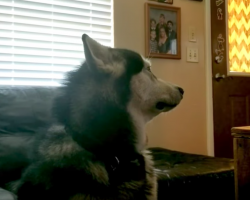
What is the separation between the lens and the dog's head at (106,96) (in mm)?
1190

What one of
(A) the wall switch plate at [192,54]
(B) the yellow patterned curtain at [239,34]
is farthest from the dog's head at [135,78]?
(B) the yellow patterned curtain at [239,34]

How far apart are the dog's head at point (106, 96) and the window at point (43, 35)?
0.89 metres

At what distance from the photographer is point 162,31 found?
2799 mm

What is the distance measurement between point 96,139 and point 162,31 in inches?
71.2

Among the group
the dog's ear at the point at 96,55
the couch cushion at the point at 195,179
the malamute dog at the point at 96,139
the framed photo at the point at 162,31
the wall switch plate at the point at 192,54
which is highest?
the framed photo at the point at 162,31

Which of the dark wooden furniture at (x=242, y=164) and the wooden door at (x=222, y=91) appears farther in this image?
the wooden door at (x=222, y=91)

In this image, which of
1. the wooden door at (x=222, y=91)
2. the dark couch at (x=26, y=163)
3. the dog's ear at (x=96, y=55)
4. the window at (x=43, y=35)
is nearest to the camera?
the dog's ear at (x=96, y=55)

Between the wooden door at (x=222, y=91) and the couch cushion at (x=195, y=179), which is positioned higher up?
A: the wooden door at (x=222, y=91)

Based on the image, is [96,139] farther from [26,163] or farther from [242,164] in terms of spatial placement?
[242,164]

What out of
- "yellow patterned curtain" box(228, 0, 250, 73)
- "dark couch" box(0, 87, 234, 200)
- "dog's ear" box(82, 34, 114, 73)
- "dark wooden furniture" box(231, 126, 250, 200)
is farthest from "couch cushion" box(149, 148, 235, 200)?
"yellow patterned curtain" box(228, 0, 250, 73)

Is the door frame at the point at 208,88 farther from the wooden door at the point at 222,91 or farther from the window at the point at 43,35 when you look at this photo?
the window at the point at 43,35

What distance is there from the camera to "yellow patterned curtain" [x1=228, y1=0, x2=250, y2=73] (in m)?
3.31

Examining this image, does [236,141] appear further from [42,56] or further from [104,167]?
[42,56]

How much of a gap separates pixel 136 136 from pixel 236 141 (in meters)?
0.50
